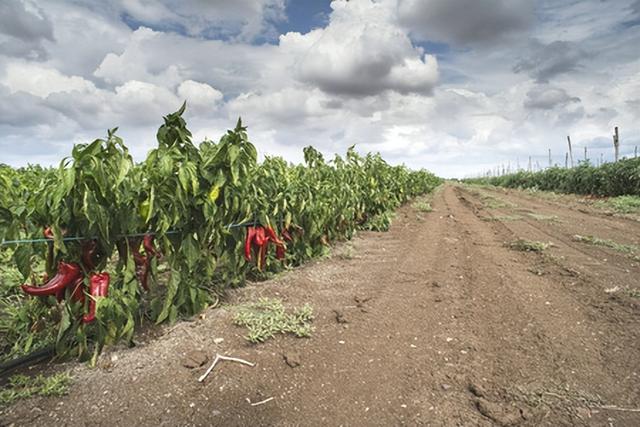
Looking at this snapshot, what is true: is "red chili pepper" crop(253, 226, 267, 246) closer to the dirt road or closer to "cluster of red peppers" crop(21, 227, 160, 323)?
the dirt road

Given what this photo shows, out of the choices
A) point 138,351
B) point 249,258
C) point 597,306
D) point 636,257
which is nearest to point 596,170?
point 636,257

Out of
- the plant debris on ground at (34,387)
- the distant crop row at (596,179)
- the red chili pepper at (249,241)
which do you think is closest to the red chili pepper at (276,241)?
the red chili pepper at (249,241)

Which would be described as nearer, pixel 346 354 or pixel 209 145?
pixel 346 354

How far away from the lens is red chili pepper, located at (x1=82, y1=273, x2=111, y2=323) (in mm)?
2465

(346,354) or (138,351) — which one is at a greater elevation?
(138,351)

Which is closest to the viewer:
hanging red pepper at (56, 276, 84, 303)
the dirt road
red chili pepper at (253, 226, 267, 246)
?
the dirt road

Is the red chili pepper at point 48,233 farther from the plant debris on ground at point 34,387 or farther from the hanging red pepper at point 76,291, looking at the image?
the plant debris on ground at point 34,387

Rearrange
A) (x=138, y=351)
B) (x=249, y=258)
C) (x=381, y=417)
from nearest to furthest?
(x=381, y=417) → (x=138, y=351) → (x=249, y=258)

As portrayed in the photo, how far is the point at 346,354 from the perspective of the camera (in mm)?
2844

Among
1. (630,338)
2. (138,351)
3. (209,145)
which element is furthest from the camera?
(209,145)

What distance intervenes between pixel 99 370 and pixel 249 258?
1.58m

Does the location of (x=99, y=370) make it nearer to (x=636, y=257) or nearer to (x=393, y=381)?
(x=393, y=381)

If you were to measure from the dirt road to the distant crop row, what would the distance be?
50.3 feet

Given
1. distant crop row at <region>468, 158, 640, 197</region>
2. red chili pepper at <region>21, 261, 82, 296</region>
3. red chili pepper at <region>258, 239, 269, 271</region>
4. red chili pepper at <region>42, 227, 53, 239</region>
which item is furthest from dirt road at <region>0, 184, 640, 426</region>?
distant crop row at <region>468, 158, 640, 197</region>
